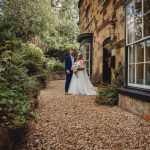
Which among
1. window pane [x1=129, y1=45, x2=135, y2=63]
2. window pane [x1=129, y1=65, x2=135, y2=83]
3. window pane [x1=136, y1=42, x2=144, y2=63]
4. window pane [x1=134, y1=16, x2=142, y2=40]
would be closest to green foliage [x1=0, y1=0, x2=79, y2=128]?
window pane [x1=129, y1=65, x2=135, y2=83]

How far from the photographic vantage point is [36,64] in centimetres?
1152

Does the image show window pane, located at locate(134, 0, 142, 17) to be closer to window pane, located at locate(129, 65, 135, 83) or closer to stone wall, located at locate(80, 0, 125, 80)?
window pane, located at locate(129, 65, 135, 83)

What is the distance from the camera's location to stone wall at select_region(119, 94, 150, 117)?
16.7 feet

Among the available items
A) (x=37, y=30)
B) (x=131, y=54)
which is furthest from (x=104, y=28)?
(x=37, y=30)

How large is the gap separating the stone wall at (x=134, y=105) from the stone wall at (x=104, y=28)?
174 centimetres

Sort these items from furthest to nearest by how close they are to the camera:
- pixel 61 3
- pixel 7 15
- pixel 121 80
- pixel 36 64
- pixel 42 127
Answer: pixel 61 3 → pixel 7 15 → pixel 36 64 → pixel 121 80 → pixel 42 127

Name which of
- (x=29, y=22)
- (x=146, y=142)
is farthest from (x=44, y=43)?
(x=146, y=142)

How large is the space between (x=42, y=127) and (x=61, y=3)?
27412mm

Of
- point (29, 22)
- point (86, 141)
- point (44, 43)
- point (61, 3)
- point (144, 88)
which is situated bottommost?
point (86, 141)

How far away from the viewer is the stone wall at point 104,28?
797 centimetres

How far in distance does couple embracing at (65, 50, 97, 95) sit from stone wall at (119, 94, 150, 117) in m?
3.67

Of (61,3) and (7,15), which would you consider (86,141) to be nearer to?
(7,15)

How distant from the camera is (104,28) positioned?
10.5 meters

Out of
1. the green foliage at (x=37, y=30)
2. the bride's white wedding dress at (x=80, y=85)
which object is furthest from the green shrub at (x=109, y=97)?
the bride's white wedding dress at (x=80, y=85)
